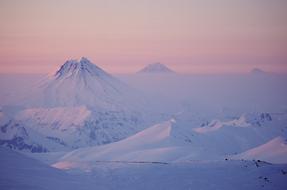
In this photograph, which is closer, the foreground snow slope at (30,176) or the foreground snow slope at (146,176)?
the foreground snow slope at (30,176)

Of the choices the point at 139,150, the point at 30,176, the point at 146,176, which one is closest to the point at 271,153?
the point at 139,150

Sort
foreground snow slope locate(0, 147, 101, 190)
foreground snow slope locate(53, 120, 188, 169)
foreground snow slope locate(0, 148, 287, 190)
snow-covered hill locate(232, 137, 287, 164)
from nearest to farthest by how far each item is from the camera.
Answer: foreground snow slope locate(0, 147, 101, 190)
foreground snow slope locate(0, 148, 287, 190)
foreground snow slope locate(53, 120, 188, 169)
snow-covered hill locate(232, 137, 287, 164)

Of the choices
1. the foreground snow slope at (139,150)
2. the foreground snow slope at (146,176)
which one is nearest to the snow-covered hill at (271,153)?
the foreground snow slope at (139,150)

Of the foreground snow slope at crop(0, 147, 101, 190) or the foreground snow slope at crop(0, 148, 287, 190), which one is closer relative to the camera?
the foreground snow slope at crop(0, 147, 101, 190)

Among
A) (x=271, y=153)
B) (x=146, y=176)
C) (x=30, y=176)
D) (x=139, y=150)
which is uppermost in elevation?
(x=139, y=150)

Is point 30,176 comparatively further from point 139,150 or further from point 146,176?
point 139,150

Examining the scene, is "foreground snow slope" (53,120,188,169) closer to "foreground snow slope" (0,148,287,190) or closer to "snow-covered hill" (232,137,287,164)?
"snow-covered hill" (232,137,287,164)

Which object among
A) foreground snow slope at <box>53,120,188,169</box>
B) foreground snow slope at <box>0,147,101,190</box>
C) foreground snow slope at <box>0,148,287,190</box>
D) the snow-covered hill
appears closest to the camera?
foreground snow slope at <box>0,147,101,190</box>

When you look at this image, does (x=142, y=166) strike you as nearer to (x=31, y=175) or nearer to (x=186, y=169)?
(x=186, y=169)

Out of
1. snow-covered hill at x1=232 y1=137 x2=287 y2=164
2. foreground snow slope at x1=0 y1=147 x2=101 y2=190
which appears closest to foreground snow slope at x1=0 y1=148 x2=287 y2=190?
foreground snow slope at x1=0 y1=147 x2=101 y2=190

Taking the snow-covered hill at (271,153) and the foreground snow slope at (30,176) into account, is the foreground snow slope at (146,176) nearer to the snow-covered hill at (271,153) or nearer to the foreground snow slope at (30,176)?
the foreground snow slope at (30,176)

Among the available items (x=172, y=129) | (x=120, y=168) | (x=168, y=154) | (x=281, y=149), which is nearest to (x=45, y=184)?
(x=120, y=168)

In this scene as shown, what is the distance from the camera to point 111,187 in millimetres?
39781

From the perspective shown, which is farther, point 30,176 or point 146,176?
point 146,176
